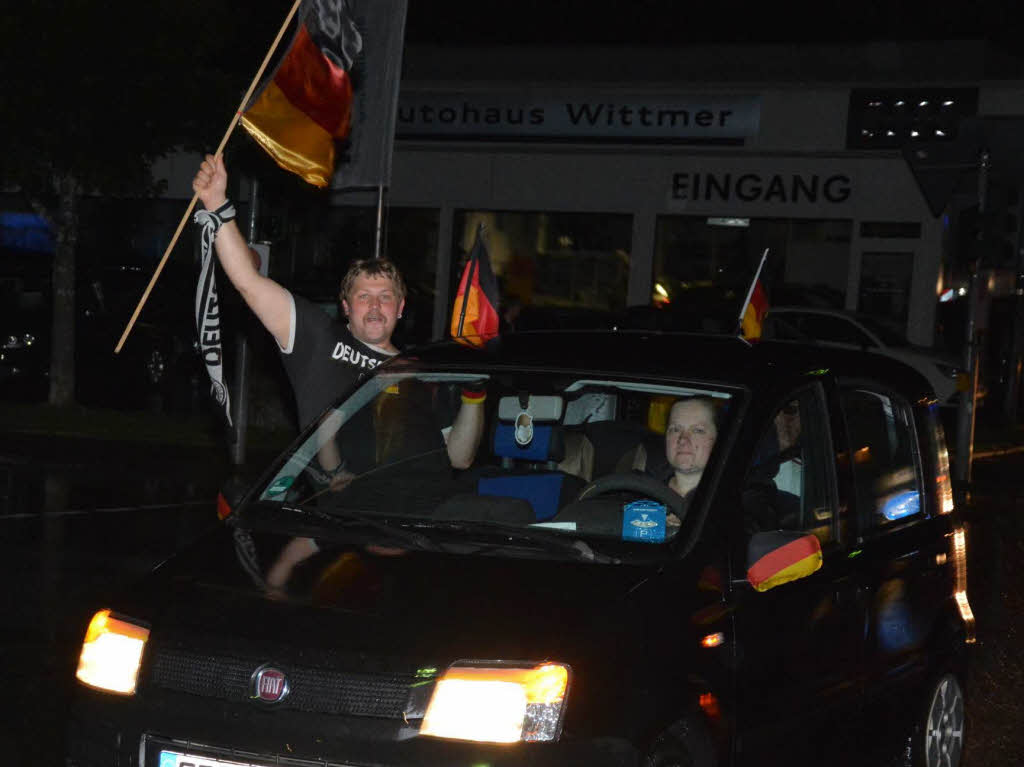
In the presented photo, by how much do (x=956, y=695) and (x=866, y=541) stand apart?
3.65ft

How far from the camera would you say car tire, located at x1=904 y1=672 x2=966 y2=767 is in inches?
216

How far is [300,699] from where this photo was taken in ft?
12.3

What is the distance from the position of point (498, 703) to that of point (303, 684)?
0.46 metres

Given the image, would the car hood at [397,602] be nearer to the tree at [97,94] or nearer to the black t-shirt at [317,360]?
the black t-shirt at [317,360]

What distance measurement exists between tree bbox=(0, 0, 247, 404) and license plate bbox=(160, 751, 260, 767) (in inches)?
603

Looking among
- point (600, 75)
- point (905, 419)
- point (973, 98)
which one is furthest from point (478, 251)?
point (600, 75)

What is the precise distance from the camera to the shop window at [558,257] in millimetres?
28359

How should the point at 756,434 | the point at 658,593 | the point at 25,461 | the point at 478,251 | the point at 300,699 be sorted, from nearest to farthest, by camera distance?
the point at 300,699 < the point at 658,593 < the point at 756,434 < the point at 478,251 < the point at 25,461

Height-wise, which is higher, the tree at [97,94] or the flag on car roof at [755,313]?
the tree at [97,94]

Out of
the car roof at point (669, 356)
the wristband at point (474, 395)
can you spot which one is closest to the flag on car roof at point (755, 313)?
the car roof at point (669, 356)

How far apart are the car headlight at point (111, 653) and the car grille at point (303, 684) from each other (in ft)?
0.36

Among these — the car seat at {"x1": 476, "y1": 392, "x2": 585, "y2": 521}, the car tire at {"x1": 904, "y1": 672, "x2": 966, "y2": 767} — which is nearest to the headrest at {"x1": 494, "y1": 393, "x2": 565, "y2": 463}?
the car seat at {"x1": 476, "y1": 392, "x2": 585, "y2": 521}

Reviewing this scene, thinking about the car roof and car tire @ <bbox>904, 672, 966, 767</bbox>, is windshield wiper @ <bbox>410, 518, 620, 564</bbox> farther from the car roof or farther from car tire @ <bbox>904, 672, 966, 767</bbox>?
car tire @ <bbox>904, 672, 966, 767</bbox>

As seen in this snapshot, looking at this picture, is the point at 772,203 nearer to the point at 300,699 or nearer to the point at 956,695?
the point at 956,695
